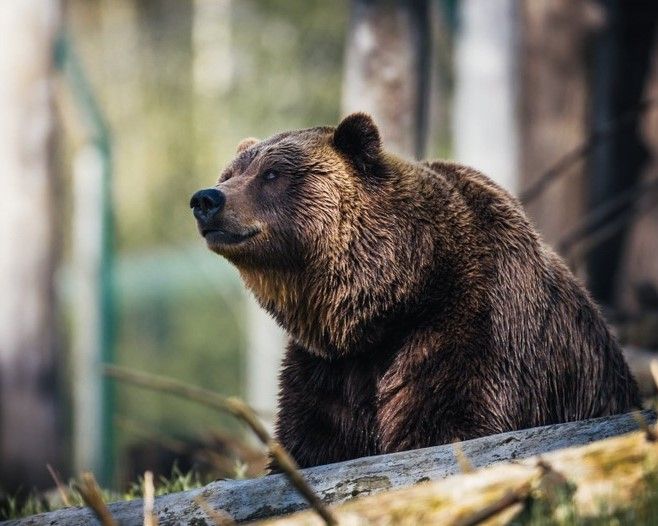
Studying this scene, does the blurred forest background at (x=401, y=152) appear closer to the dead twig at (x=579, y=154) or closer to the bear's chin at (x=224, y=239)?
the dead twig at (x=579, y=154)

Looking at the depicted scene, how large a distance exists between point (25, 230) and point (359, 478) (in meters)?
6.92

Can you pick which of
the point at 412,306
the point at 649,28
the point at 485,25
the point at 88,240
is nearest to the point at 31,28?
the point at 88,240

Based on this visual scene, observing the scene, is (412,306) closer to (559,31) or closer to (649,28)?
(559,31)

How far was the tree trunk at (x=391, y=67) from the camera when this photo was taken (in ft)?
24.7

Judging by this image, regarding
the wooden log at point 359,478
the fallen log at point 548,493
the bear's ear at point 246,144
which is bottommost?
the wooden log at point 359,478

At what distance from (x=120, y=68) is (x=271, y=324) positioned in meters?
17.7

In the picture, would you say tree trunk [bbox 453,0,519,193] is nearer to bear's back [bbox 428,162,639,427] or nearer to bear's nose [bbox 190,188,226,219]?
bear's back [bbox 428,162,639,427]

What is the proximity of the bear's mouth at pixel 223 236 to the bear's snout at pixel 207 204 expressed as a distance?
6cm

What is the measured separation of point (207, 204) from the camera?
4.52 meters

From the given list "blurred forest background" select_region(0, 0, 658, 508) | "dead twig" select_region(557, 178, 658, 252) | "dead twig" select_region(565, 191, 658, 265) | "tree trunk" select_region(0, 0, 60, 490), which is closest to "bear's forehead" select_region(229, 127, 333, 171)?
"blurred forest background" select_region(0, 0, 658, 508)

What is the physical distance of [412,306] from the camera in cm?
455

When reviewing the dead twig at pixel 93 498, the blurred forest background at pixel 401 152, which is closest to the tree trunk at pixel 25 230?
the blurred forest background at pixel 401 152

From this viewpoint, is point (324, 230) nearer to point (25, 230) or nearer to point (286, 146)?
point (286, 146)

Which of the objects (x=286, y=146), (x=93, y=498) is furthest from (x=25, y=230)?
(x=93, y=498)
